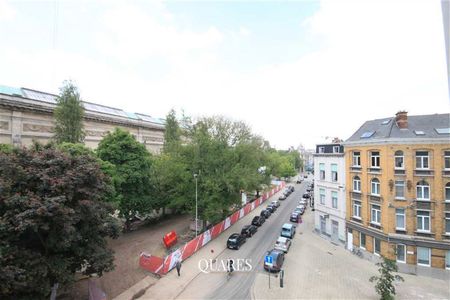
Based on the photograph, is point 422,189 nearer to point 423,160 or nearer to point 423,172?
point 423,172

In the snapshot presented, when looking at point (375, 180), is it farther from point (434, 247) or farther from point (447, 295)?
point (447, 295)

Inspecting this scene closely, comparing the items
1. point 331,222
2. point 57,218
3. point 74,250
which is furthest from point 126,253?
point 331,222

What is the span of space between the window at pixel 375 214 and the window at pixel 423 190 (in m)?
2.85

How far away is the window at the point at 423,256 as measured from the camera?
1861cm

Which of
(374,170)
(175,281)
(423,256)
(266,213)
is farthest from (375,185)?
(175,281)

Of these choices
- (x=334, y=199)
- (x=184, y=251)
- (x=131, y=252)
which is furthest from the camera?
(x=334, y=199)

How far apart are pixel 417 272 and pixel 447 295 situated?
3054mm

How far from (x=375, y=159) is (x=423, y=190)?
3748mm

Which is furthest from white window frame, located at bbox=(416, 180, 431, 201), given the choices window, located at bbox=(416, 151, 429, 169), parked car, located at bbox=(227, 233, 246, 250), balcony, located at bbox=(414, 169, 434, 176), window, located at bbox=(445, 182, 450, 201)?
parked car, located at bbox=(227, 233, 246, 250)

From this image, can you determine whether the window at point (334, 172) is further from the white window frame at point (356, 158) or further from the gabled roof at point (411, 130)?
the gabled roof at point (411, 130)

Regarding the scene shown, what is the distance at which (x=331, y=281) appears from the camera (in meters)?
17.2

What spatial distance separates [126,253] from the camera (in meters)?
21.1

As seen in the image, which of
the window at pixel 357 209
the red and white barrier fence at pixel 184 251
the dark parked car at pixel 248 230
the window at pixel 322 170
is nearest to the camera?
the red and white barrier fence at pixel 184 251

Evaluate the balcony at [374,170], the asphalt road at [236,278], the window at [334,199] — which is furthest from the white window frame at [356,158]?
the asphalt road at [236,278]
